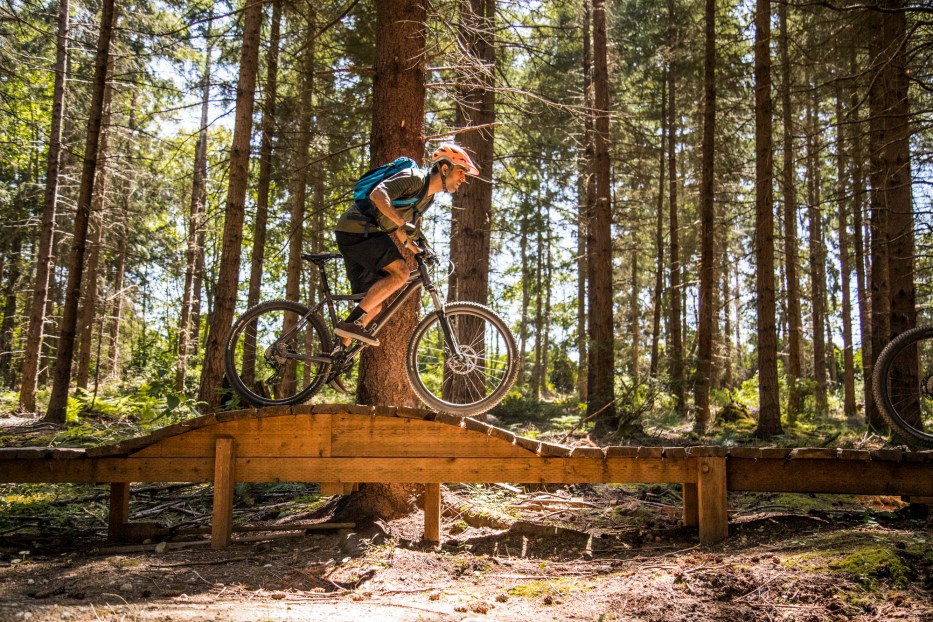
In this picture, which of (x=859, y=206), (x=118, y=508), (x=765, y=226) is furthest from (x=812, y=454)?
(x=859, y=206)

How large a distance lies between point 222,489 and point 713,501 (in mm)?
3816

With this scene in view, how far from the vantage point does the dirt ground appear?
11.2ft

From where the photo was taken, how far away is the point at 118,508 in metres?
5.35

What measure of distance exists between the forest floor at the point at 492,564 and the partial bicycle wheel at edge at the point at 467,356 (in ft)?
3.89

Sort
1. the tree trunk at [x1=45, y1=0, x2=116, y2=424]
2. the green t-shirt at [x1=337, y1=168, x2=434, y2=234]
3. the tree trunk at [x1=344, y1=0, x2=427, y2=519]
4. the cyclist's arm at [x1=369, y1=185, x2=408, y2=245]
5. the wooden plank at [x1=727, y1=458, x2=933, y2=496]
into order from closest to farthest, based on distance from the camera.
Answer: the wooden plank at [x1=727, y1=458, x2=933, y2=496]
the cyclist's arm at [x1=369, y1=185, x2=408, y2=245]
the green t-shirt at [x1=337, y1=168, x2=434, y2=234]
the tree trunk at [x1=344, y1=0, x2=427, y2=519]
the tree trunk at [x1=45, y1=0, x2=116, y2=424]

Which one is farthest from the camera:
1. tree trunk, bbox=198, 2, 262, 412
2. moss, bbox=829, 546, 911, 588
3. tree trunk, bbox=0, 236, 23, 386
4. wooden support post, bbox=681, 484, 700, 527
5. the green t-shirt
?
tree trunk, bbox=0, 236, 23, 386

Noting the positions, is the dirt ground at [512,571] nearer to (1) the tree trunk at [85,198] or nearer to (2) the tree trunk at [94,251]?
(1) the tree trunk at [85,198]

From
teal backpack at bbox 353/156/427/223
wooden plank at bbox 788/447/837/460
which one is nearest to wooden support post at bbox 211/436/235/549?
teal backpack at bbox 353/156/427/223

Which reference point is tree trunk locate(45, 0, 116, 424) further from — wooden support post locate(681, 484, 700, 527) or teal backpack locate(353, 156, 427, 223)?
wooden support post locate(681, 484, 700, 527)

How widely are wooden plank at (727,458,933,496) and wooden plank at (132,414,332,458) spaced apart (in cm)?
329

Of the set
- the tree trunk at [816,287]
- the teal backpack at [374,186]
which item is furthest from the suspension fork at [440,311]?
the tree trunk at [816,287]

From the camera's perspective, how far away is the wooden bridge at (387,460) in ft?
16.0

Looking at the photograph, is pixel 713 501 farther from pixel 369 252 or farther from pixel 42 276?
pixel 42 276

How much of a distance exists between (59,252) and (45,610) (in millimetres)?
22880
